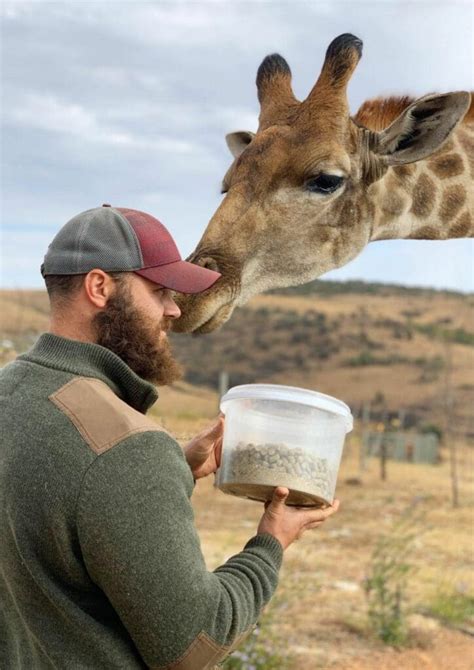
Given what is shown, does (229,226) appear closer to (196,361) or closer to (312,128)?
(312,128)

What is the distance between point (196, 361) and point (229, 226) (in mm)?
48766

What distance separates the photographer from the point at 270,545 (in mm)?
2717

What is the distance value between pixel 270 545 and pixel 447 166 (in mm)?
3133

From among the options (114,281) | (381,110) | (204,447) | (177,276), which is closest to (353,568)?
(381,110)

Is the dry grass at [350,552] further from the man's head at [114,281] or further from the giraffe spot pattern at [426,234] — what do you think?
the giraffe spot pattern at [426,234]

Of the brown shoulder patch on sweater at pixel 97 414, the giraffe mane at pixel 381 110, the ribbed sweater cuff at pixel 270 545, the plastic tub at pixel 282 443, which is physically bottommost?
the ribbed sweater cuff at pixel 270 545

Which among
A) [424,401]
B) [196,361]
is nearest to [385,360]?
[424,401]

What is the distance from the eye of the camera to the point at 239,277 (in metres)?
4.36

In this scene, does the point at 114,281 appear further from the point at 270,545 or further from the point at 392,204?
the point at 392,204

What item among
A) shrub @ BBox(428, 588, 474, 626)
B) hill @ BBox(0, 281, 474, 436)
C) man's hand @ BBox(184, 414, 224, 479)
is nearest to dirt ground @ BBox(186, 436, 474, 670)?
shrub @ BBox(428, 588, 474, 626)

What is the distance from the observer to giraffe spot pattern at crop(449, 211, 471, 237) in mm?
5238

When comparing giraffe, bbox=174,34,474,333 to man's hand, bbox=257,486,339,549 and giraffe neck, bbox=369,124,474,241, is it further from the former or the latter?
man's hand, bbox=257,486,339,549

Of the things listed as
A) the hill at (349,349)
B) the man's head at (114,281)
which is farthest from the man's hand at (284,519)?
the hill at (349,349)

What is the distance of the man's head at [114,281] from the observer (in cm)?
259
